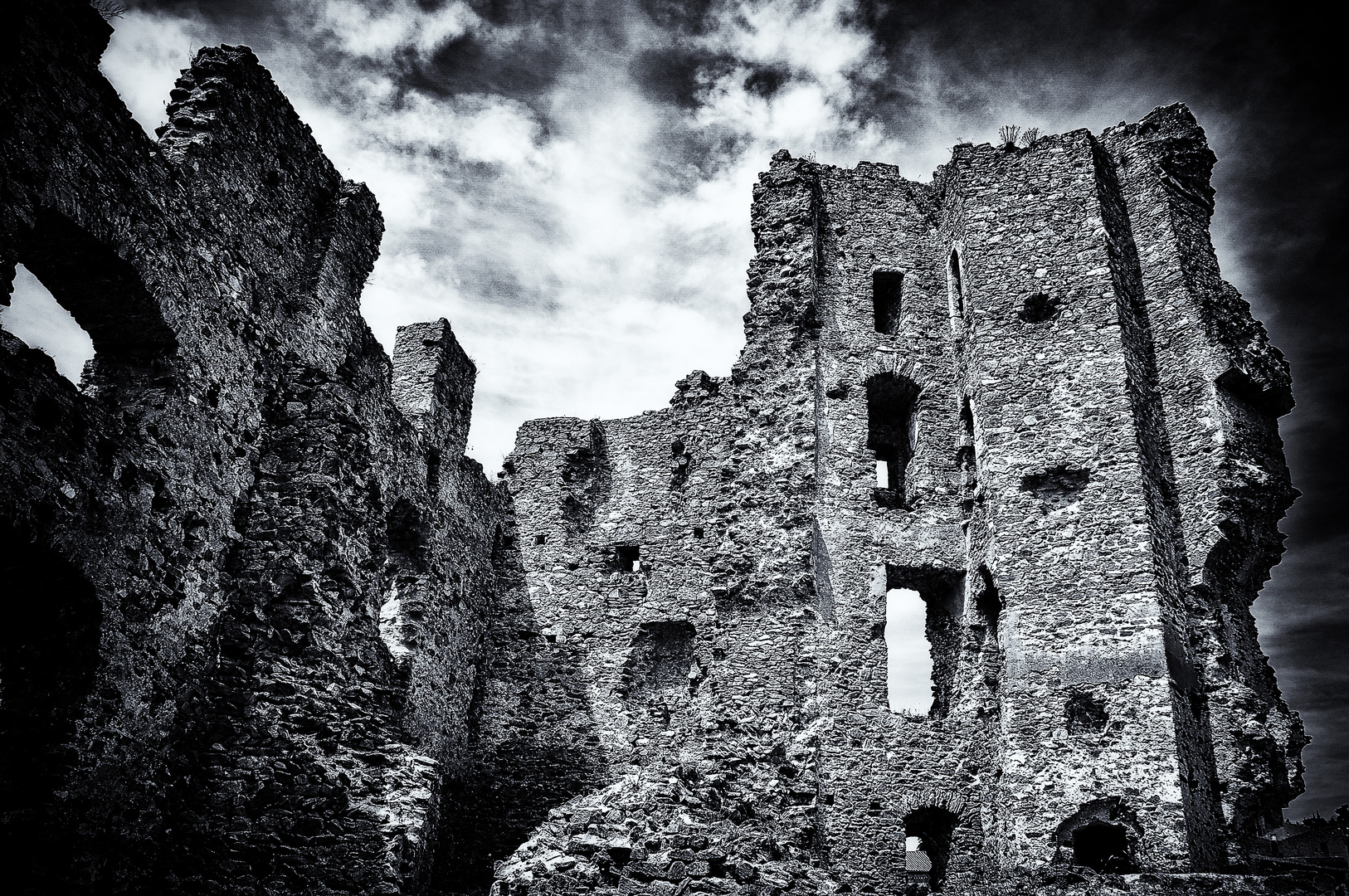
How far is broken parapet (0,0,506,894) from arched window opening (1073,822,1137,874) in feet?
26.2

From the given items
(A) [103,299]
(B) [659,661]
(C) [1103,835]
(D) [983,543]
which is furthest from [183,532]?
(C) [1103,835]

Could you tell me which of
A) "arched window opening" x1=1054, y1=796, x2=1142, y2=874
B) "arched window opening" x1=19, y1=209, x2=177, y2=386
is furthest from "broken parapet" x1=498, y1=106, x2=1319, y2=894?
"arched window opening" x1=19, y1=209, x2=177, y2=386

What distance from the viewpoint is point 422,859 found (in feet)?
22.6

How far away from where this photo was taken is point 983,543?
1222 centimetres

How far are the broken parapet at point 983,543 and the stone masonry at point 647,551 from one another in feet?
0.19

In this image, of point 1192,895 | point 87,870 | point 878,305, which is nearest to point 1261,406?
A: point 878,305

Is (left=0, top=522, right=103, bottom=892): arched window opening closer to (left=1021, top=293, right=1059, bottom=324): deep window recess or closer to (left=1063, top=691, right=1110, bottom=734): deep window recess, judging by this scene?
(left=1063, top=691, right=1110, bottom=734): deep window recess

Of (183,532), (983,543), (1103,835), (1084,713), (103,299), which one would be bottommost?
(1103,835)

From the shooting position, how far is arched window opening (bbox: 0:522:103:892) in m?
5.66

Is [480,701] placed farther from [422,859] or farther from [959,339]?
[959,339]

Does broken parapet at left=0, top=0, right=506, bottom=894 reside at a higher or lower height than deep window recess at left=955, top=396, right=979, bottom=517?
lower

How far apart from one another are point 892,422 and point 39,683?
1230cm

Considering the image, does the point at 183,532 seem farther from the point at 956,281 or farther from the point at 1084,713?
the point at 956,281

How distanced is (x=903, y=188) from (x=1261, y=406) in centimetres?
692
